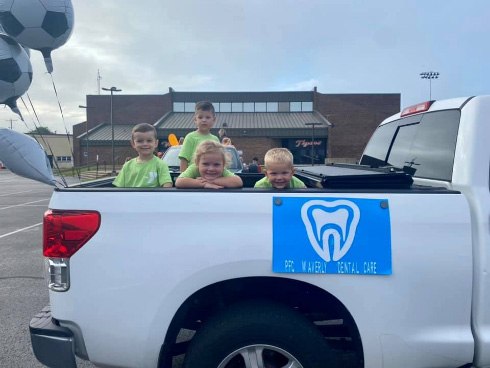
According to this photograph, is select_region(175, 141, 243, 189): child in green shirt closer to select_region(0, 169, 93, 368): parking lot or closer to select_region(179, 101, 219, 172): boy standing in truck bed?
select_region(179, 101, 219, 172): boy standing in truck bed

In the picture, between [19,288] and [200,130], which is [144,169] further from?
[19,288]

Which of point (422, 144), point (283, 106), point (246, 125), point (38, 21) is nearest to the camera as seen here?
point (422, 144)

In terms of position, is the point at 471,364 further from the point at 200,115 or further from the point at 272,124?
the point at 272,124

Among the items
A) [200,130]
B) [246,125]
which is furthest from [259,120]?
[200,130]

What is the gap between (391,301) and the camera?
7.02 ft

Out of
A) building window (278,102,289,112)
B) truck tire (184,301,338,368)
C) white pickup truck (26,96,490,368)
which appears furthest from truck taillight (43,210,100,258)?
building window (278,102,289,112)

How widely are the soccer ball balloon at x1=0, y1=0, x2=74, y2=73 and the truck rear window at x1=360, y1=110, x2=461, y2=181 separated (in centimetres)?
297

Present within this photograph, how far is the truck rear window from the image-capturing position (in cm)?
258

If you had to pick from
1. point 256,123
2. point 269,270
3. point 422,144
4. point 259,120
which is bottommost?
point 269,270

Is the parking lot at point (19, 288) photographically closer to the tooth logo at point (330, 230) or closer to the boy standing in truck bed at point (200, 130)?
the boy standing in truck bed at point (200, 130)

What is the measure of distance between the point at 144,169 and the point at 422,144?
86.7 inches

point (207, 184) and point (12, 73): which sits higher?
point (12, 73)

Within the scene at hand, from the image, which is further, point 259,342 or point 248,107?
point 248,107

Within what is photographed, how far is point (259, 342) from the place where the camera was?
2170mm
